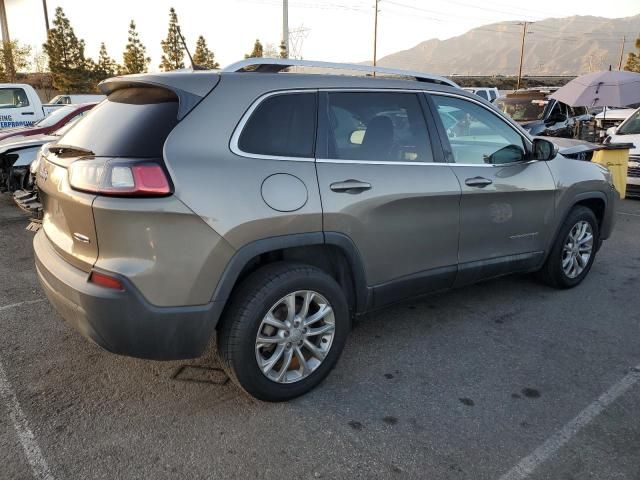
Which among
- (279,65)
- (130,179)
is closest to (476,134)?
(279,65)

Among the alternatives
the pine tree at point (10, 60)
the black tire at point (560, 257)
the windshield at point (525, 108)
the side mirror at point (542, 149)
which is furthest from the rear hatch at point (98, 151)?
the pine tree at point (10, 60)

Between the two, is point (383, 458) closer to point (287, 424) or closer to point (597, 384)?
point (287, 424)

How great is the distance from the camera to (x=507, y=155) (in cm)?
397

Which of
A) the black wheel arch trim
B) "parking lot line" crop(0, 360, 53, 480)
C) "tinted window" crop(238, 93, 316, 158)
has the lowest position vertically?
"parking lot line" crop(0, 360, 53, 480)

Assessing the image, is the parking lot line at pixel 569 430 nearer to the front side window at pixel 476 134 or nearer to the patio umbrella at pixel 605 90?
the front side window at pixel 476 134

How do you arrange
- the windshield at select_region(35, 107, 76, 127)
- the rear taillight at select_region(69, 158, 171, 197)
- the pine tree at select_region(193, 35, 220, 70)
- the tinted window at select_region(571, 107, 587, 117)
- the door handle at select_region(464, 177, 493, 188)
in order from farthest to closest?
the pine tree at select_region(193, 35, 220, 70) < the tinted window at select_region(571, 107, 587, 117) < the windshield at select_region(35, 107, 76, 127) < the door handle at select_region(464, 177, 493, 188) < the rear taillight at select_region(69, 158, 171, 197)

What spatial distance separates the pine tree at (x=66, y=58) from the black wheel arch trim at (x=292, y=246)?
169 feet

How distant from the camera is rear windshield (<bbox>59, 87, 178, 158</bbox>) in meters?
2.46

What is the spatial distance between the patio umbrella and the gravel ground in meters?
8.25

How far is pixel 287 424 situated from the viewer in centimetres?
273

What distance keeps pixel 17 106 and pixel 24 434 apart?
13269 millimetres

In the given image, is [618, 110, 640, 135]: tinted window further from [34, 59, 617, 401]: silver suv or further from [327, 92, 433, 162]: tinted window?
[327, 92, 433, 162]: tinted window

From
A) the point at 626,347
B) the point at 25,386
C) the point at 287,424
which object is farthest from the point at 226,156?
the point at 626,347

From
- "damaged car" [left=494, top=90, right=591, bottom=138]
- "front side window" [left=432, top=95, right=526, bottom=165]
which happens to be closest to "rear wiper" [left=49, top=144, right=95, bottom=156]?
"front side window" [left=432, top=95, right=526, bottom=165]
